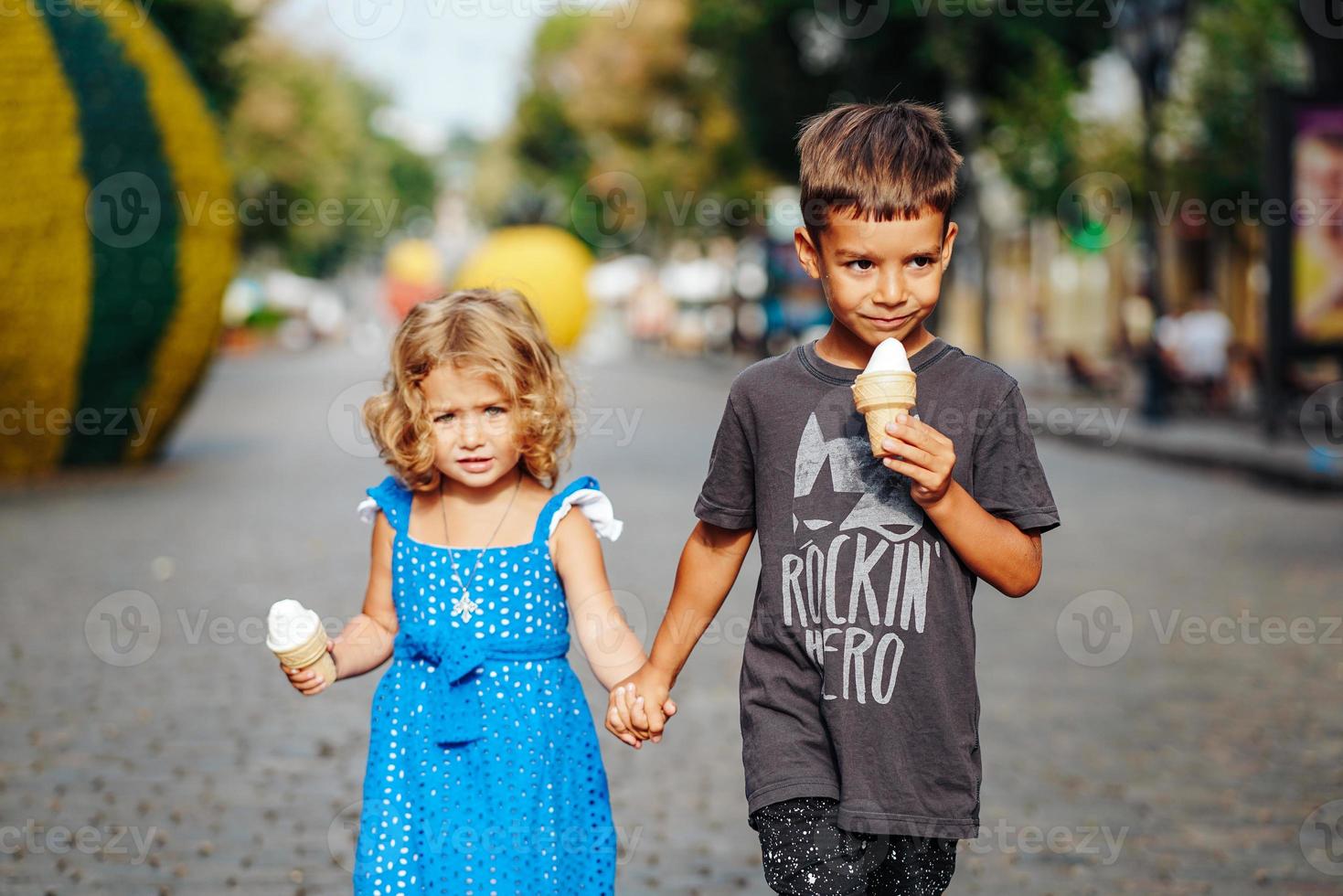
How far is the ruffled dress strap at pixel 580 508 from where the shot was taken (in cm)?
309

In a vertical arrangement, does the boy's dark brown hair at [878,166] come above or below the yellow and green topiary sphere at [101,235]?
below

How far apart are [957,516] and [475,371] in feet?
2.99

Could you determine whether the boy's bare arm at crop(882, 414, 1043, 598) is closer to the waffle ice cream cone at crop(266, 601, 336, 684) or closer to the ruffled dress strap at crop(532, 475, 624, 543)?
the ruffled dress strap at crop(532, 475, 624, 543)

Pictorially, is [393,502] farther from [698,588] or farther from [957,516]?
[957,516]

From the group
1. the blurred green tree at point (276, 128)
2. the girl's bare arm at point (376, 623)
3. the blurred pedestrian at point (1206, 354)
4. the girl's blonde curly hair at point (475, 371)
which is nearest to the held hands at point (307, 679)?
the girl's bare arm at point (376, 623)

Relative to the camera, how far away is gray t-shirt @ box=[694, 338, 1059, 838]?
2699mm

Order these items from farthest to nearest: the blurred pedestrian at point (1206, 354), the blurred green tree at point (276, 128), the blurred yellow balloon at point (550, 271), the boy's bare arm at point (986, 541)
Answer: the blurred yellow balloon at point (550, 271) < the blurred green tree at point (276, 128) < the blurred pedestrian at point (1206, 354) < the boy's bare arm at point (986, 541)

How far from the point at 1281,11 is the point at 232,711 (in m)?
26.0

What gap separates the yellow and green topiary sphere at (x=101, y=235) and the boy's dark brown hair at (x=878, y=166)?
14238mm

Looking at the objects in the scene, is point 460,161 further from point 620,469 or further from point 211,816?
point 211,816

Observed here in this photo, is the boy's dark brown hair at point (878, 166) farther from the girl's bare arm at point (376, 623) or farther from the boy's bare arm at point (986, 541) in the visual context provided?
the girl's bare arm at point (376, 623)

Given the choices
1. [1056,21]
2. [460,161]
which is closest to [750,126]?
[1056,21]

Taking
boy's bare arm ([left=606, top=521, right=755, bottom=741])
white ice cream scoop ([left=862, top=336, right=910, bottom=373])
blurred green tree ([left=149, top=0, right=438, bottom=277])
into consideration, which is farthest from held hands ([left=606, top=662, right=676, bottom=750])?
blurred green tree ([left=149, top=0, right=438, bottom=277])

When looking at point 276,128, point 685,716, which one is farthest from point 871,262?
point 276,128
